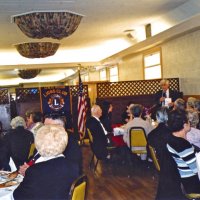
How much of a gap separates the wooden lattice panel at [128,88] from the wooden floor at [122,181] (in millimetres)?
2820

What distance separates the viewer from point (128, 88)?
9.41 metres

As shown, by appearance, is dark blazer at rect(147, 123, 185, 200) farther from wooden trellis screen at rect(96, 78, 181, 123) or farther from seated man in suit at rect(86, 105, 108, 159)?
wooden trellis screen at rect(96, 78, 181, 123)

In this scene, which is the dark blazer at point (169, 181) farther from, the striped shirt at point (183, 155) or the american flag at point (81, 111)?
the american flag at point (81, 111)

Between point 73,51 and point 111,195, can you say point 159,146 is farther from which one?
point 73,51

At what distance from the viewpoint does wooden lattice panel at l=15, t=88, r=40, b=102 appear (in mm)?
9719

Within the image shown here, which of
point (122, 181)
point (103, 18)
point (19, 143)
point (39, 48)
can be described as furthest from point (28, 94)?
point (19, 143)

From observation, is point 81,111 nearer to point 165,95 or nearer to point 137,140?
point 165,95

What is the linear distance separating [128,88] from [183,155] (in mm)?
6586

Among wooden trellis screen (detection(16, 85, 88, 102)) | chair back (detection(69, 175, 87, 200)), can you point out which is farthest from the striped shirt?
wooden trellis screen (detection(16, 85, 88, 102))

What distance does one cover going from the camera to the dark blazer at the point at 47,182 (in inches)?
89.1

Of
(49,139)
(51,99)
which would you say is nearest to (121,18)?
(51,99)

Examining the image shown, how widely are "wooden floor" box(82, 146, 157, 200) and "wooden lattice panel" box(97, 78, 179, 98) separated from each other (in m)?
2.82

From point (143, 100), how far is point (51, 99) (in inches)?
97.1

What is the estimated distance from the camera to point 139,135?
5227 millimetres
